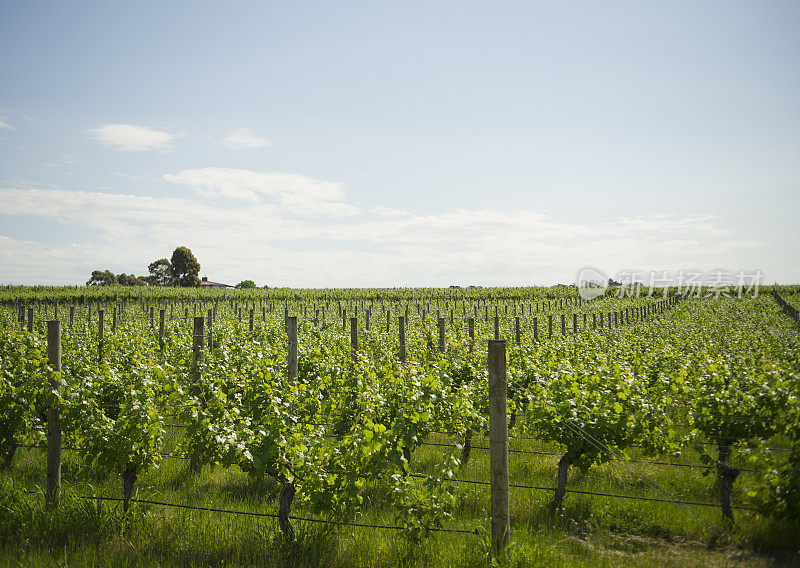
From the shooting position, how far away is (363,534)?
530cm

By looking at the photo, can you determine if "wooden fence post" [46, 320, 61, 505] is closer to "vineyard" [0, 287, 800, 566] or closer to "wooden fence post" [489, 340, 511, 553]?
"vineyard" [0, 287, 800, 566]

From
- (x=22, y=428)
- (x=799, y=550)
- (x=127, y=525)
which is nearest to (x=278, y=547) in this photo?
(x=127, y=525)

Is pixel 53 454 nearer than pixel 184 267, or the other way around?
pixel 53 454

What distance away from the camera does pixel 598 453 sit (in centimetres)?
629

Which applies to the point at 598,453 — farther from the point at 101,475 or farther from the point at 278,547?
the point at 101,475

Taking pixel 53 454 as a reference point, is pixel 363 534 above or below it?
below

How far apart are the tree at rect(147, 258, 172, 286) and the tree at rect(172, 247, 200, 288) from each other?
244cm

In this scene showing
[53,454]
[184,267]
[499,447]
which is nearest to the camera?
[499,447]

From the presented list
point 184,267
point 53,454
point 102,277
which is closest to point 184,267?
point 184,267

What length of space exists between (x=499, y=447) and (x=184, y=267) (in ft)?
268

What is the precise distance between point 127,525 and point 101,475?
2.04 meters

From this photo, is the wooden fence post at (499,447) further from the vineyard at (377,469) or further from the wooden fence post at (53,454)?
the wooden fence post at (53,454)

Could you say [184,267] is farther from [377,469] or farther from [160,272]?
[377,469]

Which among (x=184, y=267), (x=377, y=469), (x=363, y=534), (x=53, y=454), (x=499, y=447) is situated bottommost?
(x=363, y=534)
